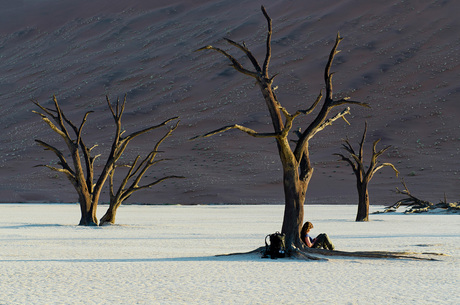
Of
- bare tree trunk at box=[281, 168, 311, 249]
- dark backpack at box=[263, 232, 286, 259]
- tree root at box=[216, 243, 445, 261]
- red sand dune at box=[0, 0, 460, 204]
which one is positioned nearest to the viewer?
tree root at box=[216, 243, 445, 261]

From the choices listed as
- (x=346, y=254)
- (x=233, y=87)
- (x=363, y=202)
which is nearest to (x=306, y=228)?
(x=346, y=254)

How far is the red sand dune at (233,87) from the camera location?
63688 mm

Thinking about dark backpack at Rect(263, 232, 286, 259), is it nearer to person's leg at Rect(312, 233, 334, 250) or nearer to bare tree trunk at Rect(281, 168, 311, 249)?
bare tree trunk at Rect(281, 168, 311, 249)

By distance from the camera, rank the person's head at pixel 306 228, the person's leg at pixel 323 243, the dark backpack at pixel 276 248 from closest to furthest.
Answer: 1. the dark backpack at pixel 276 248
2. the person's head at pixel 306 228
3. the person's leg at pixel 323 243

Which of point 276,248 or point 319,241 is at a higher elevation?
point 319,241

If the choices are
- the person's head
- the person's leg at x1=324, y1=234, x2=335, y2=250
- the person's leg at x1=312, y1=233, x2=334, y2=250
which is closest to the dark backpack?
the person's head

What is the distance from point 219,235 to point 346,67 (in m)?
79.9

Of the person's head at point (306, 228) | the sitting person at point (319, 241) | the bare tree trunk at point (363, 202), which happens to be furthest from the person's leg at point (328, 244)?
the bare tree trunk at point (363, 202)

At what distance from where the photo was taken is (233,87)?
3932 inches

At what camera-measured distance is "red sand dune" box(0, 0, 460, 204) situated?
209 ft

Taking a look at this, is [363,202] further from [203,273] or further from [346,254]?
[203,273]

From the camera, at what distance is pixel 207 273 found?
1209 cm

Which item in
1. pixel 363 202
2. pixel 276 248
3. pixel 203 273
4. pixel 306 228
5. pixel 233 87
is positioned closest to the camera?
pixel 203 273

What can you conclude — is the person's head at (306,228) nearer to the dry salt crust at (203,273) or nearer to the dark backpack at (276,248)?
the dark backpack at (276,248)
